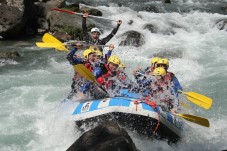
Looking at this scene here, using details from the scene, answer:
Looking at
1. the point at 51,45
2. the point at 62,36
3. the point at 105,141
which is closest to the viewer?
the point at 105,141

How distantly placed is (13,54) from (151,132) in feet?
20.3

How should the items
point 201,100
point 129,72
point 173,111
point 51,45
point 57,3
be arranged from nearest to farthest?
point 173,111
point 201,100
point 51,45
point 129,72
point 57,3

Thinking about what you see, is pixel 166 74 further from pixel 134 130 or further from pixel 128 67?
pixel 128 67

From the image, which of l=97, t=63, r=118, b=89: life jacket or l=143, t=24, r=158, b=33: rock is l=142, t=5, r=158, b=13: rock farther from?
l=97, t=63, r=118, b=89: life jacket

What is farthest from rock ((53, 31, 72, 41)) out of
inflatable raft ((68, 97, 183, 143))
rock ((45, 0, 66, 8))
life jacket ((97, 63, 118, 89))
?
inflatable raft ((68, 97, 183, 143))

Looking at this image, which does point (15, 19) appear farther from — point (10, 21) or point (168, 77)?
point (168, 77)

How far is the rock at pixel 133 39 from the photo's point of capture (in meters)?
12.3

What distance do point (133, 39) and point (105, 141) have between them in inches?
312

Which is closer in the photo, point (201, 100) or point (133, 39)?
point (201, 100)

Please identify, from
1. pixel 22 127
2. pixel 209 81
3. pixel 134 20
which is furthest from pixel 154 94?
pixel 134 20

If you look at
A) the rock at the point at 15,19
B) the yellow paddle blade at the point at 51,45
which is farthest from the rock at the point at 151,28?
the yellow paddle blade at the point at 51,45

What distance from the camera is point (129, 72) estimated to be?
10.3 meters

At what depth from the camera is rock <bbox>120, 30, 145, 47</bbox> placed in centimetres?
1234

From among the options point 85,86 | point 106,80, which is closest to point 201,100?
point 106,80
